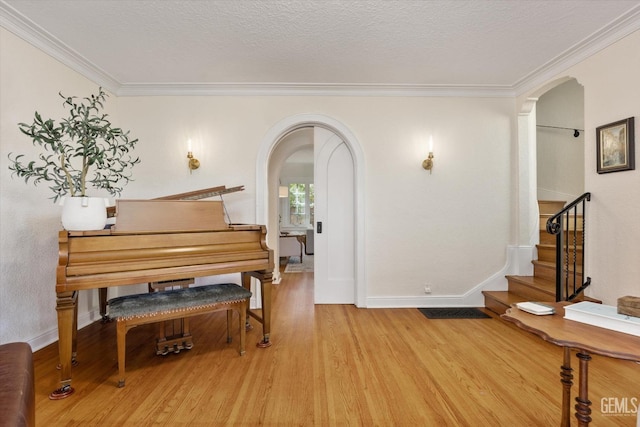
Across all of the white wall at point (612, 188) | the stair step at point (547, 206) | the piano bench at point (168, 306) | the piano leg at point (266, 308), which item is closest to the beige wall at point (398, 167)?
the stair step at point (547, 206)

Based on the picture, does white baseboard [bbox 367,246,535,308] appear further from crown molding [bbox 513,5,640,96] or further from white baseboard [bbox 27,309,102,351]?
white baseboard [bbox 27,309,102,351]

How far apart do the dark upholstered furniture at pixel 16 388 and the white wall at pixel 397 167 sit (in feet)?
7.90

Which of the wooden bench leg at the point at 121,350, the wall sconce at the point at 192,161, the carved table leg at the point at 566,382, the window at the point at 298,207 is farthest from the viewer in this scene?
the window at the point at 298,207

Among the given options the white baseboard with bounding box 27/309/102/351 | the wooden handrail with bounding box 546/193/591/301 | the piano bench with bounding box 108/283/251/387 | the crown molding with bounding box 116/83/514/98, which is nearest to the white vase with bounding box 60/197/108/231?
the piano bench with bounding box 108/283/251/387

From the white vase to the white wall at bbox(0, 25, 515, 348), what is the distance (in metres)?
1.54

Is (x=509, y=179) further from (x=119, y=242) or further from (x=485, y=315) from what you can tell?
(x=119, y=242)

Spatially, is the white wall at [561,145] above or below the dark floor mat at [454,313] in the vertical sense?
above

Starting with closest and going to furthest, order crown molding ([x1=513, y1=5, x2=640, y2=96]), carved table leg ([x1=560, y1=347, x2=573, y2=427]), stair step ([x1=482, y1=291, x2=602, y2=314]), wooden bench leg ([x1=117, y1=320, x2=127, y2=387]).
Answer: carved table leg ([x1=560, y1=347, x2=573, y2=427]) < wooden bench leg ([x1=117, y1=320, x2=127, y2=387]) < crown molding ([x1=513, y1=5, x2=640, y2=96]) < stair step ([x1=482, y1=291, x2=602, y2=314])

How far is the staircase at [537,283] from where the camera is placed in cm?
319

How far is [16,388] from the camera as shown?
1.05m

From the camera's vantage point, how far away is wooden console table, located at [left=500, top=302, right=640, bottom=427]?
105 centimetres

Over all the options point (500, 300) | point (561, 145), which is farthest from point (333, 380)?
point (561, 145)

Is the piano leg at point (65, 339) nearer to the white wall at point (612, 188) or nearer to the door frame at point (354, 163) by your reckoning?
the door frame at point (354, 163)

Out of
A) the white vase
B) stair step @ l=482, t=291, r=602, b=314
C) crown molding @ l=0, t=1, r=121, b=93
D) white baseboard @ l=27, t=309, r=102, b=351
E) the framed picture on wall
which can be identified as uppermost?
crown molding @ l=0, t=1, r=121, b=93
